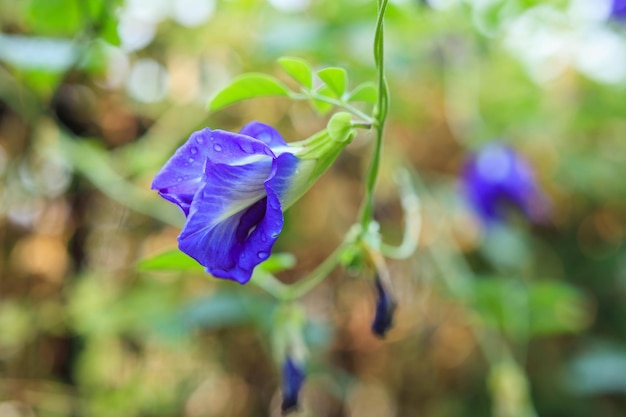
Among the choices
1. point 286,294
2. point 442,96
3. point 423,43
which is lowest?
point 442,96

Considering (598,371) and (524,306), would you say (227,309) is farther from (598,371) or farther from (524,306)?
(598,371)

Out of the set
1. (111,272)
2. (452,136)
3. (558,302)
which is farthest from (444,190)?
(111,272)

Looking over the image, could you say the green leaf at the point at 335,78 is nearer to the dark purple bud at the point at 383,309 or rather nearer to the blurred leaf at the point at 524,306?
the dark purple bud at the point at 383,309

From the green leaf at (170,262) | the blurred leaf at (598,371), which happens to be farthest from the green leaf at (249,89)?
the blurred leaf at (598,371)

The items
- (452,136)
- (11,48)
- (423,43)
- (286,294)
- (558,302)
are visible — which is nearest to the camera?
(286,294)

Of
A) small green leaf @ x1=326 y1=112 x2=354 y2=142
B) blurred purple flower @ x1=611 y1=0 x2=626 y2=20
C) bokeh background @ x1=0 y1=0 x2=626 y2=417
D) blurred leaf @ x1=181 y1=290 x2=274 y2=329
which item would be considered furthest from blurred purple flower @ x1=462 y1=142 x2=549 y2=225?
small green leaf @ x1=326 y1=112 x2=354 y2=142

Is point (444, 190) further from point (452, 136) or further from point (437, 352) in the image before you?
point (437, 352)
